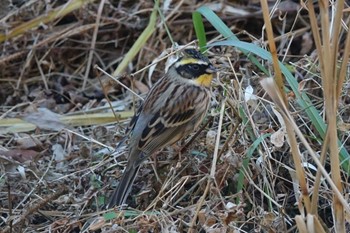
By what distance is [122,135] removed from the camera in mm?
3934

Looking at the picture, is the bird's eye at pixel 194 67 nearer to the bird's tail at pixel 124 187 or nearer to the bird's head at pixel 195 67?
the bird's head at pixel 195 67

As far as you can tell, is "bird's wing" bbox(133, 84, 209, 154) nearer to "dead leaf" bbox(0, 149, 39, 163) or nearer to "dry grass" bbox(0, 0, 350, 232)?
"dry grass" bbox(0, 0, 350, 232)

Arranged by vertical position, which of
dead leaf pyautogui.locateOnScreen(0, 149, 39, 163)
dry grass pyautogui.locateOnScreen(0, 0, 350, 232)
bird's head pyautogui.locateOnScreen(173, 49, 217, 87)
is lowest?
dead leaf pyautogui.locateOnScreen(0, 149, 39, 163)

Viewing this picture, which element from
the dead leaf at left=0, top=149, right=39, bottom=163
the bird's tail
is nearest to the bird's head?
the bird's tail

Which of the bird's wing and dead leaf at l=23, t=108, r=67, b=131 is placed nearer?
the bird's wing

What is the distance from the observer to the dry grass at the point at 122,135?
320 centimetres

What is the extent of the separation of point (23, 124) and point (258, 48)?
1431mm

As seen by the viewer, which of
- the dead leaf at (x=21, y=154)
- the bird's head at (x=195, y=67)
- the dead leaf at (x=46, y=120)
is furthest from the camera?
the dead leaf at (x=46, y=120)

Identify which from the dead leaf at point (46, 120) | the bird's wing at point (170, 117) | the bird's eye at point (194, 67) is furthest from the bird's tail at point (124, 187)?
the dead leaf at point (46, 120)

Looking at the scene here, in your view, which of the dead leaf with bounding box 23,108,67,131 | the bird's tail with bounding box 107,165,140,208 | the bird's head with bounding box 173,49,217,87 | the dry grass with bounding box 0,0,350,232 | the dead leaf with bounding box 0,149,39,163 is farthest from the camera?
the dead leaf with bounding box 23,108,67,131

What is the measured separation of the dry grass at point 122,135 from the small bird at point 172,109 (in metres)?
0.07

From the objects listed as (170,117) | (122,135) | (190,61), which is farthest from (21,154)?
(190,61)

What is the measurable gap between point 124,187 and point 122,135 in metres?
→ 0.53

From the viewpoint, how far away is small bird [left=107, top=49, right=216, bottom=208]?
3592 millimetres
